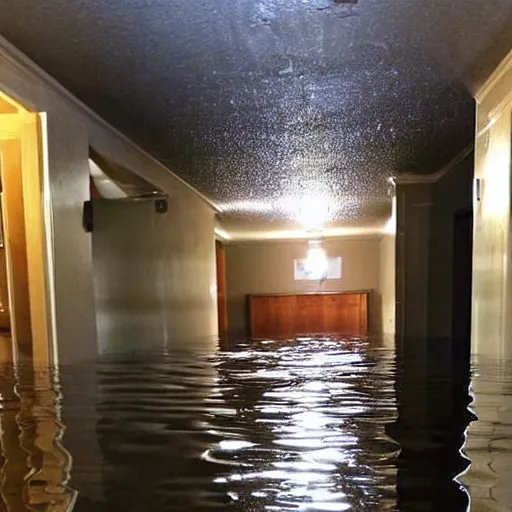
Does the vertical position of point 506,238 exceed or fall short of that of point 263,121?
it falls short

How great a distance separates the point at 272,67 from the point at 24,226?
29.2 inches

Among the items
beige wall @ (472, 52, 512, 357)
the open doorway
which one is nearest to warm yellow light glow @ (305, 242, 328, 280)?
beige wall @ (472, 52, 512, 357)

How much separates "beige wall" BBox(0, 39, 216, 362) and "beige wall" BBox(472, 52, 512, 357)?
107 centimetres

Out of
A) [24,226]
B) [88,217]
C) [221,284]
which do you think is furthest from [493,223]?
[221,284]

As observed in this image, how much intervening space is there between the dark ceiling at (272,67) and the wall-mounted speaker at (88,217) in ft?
0.92

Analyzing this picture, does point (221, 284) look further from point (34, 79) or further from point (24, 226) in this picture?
point (34, 79)

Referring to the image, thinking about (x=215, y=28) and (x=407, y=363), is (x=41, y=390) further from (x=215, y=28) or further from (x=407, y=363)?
(x=407, y=363)

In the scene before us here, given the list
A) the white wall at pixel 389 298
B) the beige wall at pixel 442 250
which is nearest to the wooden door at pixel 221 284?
the white wall at pixel 389 298

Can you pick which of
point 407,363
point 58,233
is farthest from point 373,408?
point 58,233

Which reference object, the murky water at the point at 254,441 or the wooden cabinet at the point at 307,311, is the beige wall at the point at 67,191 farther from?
the wooden cabinet at the point at 307,311

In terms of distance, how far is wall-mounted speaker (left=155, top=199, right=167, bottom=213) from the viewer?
6.56ft

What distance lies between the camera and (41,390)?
1.00 m

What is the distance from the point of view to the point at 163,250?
2162mm

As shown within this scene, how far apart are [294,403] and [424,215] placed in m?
1.81
